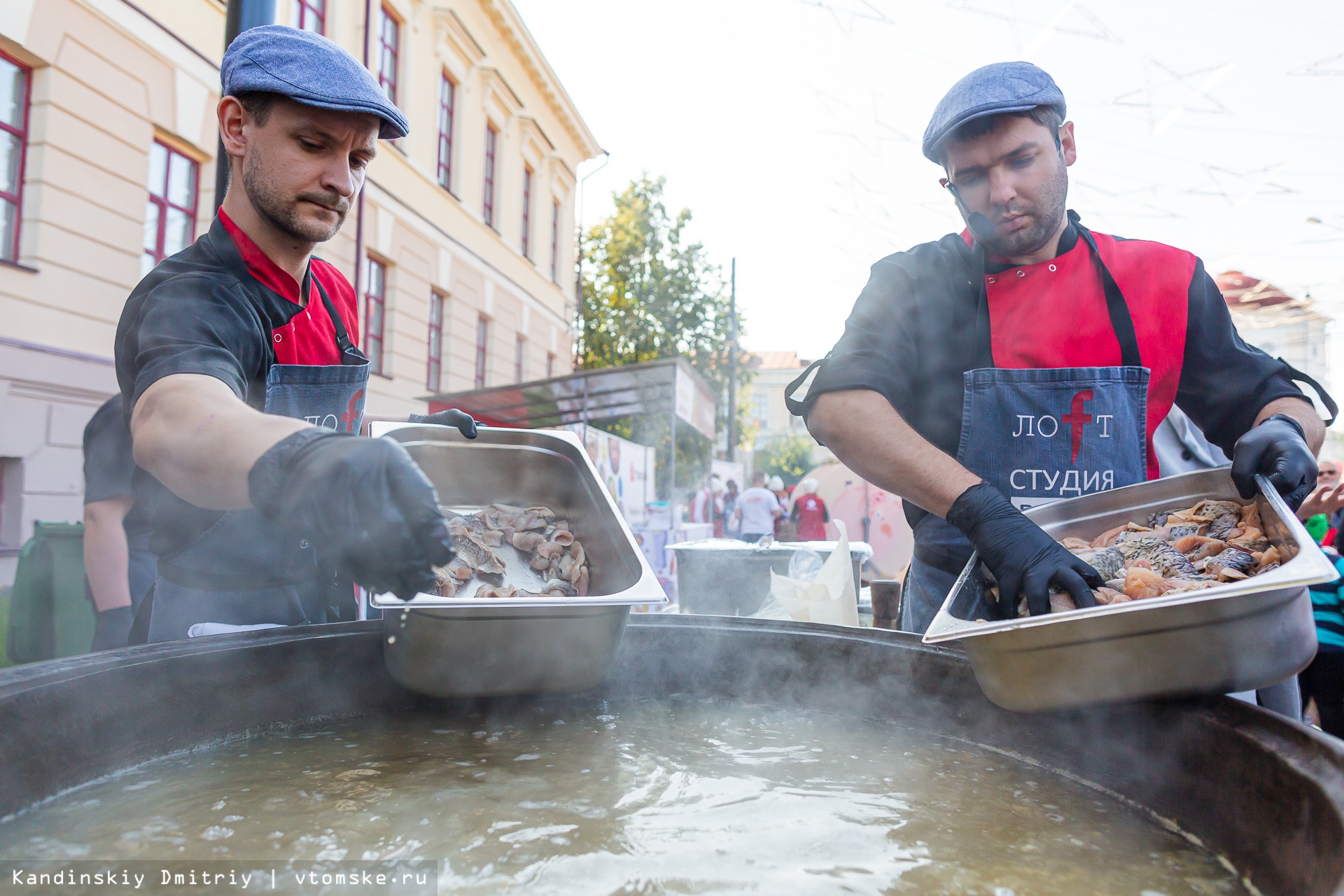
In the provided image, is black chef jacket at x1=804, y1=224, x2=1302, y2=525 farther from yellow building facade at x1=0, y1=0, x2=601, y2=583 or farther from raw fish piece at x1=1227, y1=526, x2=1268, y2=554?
yellow building facade at x1=0, y1=0, x2=601, y2=583

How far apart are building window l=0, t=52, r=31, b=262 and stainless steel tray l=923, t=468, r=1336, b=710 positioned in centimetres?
604

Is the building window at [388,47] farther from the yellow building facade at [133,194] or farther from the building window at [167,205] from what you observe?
the building window at [167,205]

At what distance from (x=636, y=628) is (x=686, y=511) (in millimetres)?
14325

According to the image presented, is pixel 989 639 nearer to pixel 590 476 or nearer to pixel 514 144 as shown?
pixel 590 476

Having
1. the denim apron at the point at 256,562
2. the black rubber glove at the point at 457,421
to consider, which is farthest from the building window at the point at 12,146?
the black rubber glove at the point at 457,421

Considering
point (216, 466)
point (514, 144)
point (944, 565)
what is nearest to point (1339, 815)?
point (944, 565)

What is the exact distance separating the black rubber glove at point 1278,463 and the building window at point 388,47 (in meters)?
9.91

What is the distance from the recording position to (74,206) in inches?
204

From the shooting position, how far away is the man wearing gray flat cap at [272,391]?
83 cm

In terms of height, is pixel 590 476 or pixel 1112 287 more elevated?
pixel 1112 287

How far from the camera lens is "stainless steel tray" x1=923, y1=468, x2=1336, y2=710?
0.92 meters

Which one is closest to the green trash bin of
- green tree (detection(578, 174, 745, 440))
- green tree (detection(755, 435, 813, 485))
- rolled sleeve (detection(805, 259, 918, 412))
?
rolled sleeve (detection(805, 259, 918, 412))

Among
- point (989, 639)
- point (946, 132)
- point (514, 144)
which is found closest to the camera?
point (989, 639)

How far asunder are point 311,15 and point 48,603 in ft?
23.0
